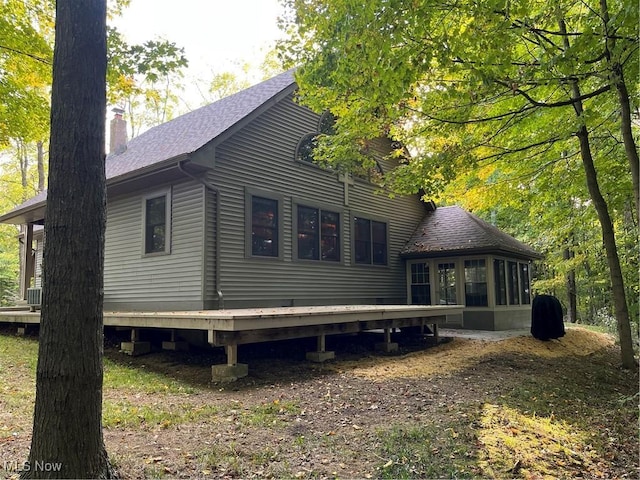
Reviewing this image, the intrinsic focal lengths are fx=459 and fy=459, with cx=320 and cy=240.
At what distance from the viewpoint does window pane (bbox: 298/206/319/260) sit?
11.5 metres

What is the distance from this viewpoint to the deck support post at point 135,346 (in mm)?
8234

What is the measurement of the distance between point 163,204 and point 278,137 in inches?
124

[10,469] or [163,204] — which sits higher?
[163,204]

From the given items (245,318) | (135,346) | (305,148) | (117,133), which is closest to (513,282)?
(305,148)

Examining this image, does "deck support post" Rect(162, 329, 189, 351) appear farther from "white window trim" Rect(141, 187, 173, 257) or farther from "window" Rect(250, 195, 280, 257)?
"window" Rect(250, 195, 280, 257)

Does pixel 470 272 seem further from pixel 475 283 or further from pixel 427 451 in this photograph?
pixel 427 451

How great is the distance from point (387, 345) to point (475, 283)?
17.5ft

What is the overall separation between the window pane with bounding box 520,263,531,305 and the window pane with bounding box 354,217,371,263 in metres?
5.54

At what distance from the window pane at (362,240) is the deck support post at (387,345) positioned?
13.0ft

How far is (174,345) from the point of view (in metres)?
8.25

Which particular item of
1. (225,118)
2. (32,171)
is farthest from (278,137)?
(32,171)

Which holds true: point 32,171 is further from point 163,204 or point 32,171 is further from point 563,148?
point 563,148

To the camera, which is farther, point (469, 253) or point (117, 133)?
point (117, 133)

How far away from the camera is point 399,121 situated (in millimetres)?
9781
